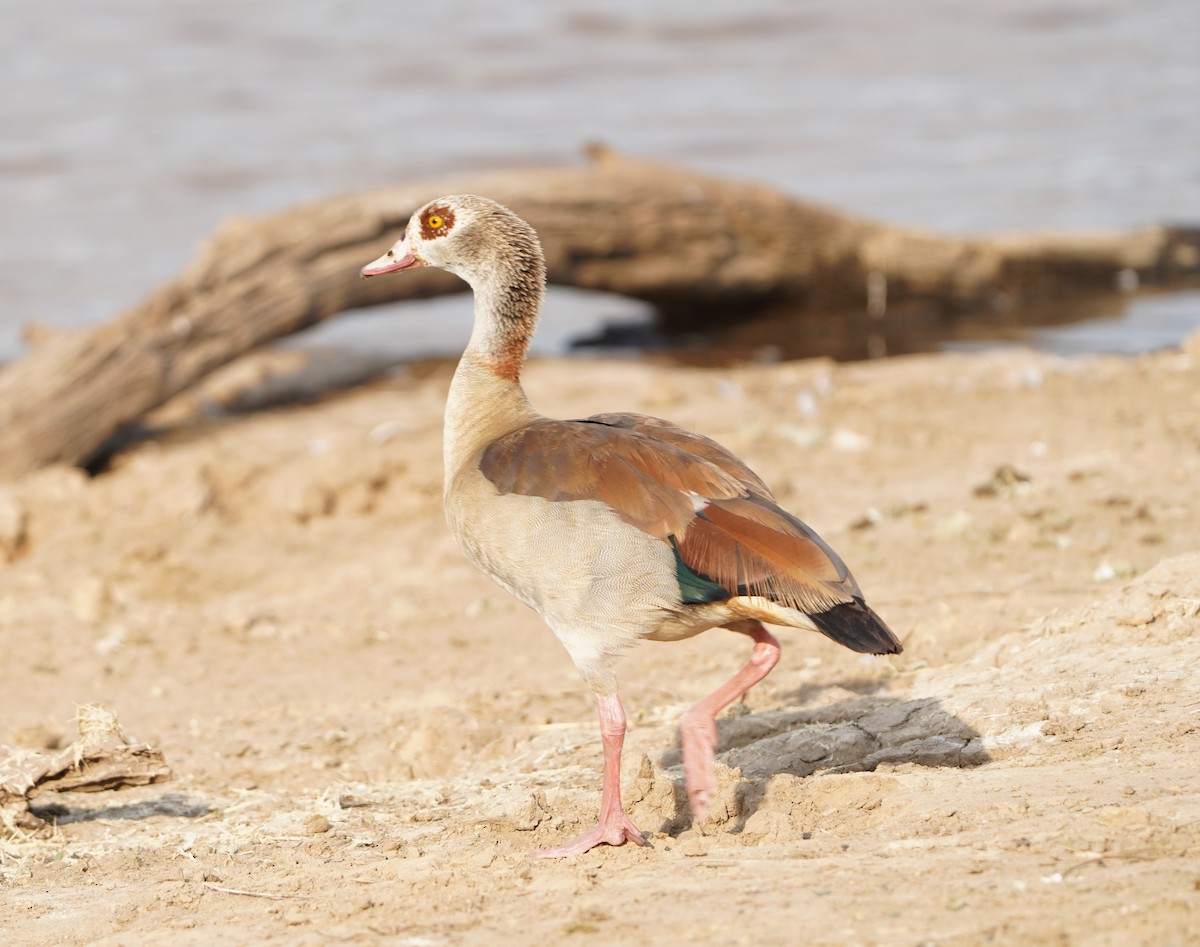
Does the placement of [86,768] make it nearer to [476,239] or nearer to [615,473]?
[615,473]

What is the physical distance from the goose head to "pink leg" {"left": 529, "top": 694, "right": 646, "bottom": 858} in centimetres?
160

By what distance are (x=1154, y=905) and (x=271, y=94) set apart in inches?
869

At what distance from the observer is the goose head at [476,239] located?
5.07 m

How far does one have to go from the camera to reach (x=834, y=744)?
464cm

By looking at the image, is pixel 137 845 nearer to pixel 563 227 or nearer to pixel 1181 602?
pixel 1181 602

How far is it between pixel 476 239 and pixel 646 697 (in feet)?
5.95

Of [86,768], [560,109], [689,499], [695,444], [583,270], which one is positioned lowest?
[86,768]

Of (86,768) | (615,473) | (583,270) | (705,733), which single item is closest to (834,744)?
(705,733)

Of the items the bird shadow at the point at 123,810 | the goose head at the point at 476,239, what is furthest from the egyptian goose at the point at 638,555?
the bird shadow at the point at 123,810

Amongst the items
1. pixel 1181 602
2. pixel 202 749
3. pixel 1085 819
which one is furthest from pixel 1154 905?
pixel 202 749

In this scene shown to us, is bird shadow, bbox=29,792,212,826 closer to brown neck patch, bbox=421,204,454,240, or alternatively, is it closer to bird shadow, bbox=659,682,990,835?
bird shadow, bbox=659,682,990,835

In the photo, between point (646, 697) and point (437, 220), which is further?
point (646, 697)

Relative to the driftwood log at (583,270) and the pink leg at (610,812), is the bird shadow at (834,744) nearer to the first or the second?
the pink leg at (610,812)

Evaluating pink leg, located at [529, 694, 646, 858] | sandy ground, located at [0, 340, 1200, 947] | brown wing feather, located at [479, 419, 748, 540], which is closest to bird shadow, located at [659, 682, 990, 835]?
sandy ground, located at [0, 340, 1200, 947]
